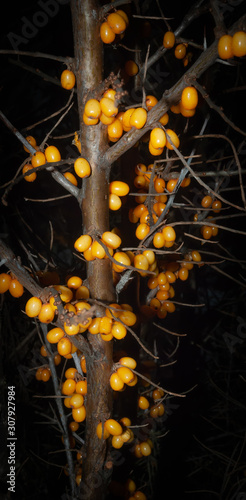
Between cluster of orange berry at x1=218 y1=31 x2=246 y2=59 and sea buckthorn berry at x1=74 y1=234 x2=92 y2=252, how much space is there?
0.87m

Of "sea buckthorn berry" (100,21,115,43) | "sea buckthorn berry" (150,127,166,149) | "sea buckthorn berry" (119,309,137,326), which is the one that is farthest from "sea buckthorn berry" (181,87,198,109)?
"sea buckthorn berry" (119,309,137,326)

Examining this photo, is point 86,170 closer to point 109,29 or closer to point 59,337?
point 109,29

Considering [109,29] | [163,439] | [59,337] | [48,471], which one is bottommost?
[48,471]

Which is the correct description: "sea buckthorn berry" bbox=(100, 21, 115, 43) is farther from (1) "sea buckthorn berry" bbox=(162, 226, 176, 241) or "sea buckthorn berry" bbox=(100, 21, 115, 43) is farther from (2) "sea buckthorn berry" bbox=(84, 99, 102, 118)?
(1) "sea buckthorn berry" bbox=(162, 226, 176, 241)

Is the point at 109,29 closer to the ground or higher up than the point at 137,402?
higher up

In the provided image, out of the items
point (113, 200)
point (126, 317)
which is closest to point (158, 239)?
point (113, 200)

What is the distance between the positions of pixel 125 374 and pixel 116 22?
1545 mm

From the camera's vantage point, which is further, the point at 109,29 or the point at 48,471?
the point at 48,471

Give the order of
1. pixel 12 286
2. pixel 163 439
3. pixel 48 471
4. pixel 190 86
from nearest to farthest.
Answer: pixel 190 86, pixel 12 286, pixel 48 471, pixel 163 439

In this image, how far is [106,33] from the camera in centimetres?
125

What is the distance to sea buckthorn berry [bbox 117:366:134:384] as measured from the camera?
4.74 ft

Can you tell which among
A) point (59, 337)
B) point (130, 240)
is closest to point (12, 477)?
point (59, 337)

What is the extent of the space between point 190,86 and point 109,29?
43cm

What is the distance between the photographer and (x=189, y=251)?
2283 mm
